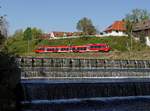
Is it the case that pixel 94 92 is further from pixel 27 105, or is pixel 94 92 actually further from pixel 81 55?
pixel 81 55

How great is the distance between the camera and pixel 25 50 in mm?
115375

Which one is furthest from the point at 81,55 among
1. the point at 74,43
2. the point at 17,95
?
the point at 17,95

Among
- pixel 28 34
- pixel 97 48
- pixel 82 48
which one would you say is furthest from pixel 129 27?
pixel 28 34

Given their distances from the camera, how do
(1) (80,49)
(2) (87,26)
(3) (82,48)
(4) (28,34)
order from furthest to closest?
(4) (28,34), (2) (87,26), (1) (80,49), (3) (82,48)

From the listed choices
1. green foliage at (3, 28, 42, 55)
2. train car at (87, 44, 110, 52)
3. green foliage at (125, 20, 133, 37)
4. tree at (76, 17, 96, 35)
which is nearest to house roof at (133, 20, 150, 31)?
green foliage at (125, 20, 133, 37)

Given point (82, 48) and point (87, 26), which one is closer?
point (82, 48)

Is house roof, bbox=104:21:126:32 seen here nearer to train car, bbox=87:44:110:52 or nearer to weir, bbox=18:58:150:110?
train car, bbox=87:44:110:52

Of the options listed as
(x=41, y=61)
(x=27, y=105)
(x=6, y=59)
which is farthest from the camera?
(x=41, y=61)

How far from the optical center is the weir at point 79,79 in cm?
4038

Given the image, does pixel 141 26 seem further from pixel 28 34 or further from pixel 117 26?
pixel 28 34

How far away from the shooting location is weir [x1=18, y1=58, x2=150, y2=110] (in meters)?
40.4

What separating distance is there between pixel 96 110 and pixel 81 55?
5598 cm

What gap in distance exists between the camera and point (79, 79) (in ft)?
169

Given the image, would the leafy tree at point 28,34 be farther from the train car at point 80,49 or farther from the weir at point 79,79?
the weir at point 79,79
